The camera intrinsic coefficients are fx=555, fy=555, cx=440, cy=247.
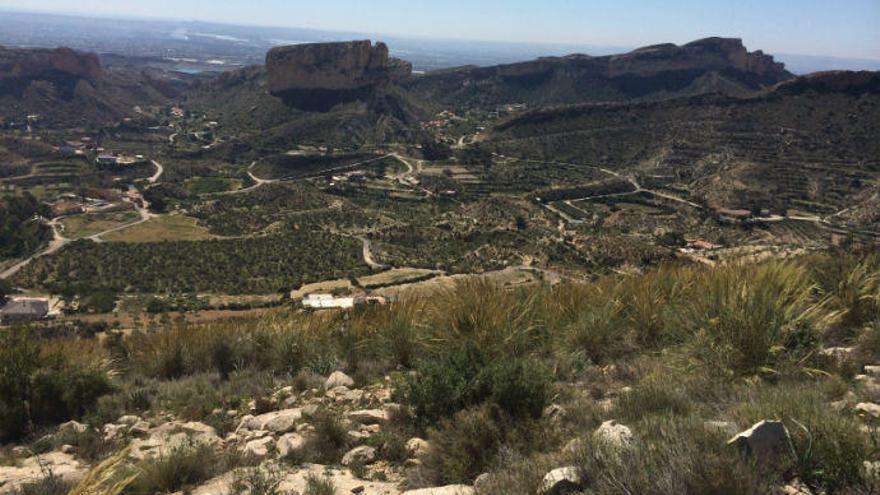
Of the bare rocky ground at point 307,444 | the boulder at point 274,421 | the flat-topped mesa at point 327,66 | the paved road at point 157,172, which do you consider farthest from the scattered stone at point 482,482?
the flat-topped mesa at point 327,66

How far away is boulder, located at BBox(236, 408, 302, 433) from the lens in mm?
4965

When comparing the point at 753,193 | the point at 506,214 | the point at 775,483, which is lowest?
the point at 506,214

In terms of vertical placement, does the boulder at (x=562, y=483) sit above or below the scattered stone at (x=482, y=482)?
above

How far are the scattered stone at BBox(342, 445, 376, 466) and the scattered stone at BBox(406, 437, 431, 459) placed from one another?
28cm

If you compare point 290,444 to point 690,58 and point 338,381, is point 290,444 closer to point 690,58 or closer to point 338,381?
point 338,381

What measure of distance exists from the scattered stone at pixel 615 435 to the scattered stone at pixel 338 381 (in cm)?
336

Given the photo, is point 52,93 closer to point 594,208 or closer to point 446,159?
point 446,159

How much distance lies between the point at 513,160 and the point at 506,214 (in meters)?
25.3

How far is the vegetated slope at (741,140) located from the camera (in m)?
55.7

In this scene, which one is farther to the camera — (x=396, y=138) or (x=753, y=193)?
(x=396, y=138)

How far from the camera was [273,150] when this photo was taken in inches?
3174

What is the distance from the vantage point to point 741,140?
66812 millimetres

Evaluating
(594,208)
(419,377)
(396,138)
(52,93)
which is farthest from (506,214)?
(52,93)

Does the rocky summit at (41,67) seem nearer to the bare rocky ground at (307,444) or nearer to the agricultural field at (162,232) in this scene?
the agricultural field at (162,232)
